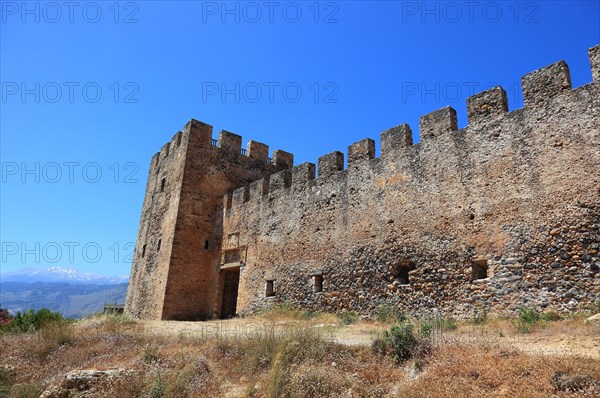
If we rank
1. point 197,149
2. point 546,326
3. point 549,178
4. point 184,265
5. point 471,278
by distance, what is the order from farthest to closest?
1. point 197,149
2. point 184,265
3. point 471,278
4. point 549,178
5. point 546,326

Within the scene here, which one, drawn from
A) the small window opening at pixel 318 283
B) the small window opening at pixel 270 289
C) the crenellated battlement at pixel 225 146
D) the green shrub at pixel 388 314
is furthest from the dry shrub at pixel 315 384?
the crenellated battlement at pixel 225 146

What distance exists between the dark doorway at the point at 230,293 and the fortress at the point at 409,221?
0.15 ft

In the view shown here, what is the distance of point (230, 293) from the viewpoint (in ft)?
55.8

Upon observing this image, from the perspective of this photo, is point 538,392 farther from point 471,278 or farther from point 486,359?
point 471,278

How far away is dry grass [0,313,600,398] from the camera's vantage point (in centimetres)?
528

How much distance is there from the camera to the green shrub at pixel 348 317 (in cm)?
1120

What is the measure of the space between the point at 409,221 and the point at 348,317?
2.99 metres

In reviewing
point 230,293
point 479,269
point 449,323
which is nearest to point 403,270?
point 479,269

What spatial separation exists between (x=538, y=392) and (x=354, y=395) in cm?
216

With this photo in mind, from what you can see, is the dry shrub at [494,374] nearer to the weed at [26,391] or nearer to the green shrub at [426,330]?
the green shrub at [426,330]

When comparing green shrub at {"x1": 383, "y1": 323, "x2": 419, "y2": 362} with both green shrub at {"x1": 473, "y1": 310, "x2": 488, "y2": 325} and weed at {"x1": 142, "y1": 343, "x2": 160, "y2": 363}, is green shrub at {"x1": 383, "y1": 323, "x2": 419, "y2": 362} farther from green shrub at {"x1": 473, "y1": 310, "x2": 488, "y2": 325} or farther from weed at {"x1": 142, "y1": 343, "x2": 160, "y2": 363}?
weed at {"x1": 142, "y1": 343, "x2": 160, "y2": 363}

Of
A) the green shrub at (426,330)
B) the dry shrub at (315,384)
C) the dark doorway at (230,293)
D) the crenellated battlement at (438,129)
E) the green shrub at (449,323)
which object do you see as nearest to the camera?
the dry shrub at (315,384)

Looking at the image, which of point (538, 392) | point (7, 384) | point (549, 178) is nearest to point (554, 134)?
point (549, 178)

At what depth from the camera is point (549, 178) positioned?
29.8 feet
